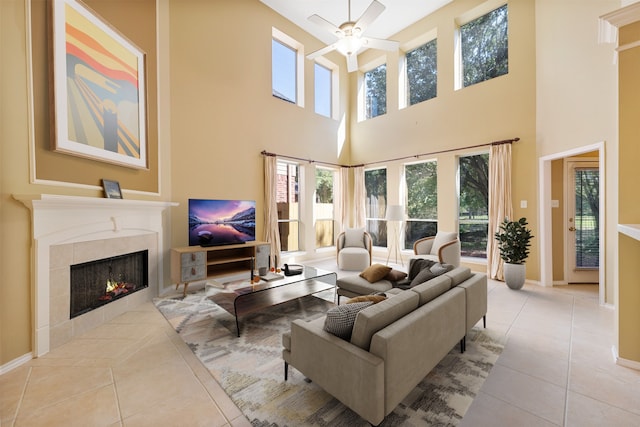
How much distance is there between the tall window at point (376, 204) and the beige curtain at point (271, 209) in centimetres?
262

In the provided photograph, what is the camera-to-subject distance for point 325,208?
674cm

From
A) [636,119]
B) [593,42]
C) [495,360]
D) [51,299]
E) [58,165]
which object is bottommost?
[495,360]

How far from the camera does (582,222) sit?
435 cm

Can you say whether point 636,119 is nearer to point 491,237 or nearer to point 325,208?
point 491,237

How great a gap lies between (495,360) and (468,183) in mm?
3861

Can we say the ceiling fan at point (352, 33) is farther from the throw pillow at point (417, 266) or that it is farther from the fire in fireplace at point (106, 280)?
the fire in fireplace at point (106, 280)

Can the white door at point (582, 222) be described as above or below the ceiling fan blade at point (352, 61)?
below

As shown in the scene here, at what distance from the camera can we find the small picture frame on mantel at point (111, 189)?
294cm

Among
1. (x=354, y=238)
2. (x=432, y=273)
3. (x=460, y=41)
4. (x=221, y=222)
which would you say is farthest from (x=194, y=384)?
(x=460, y=41)

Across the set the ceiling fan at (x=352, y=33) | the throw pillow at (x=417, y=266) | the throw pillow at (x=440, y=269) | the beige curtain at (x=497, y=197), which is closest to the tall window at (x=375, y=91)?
the beige curtain at (x=497, y=197)

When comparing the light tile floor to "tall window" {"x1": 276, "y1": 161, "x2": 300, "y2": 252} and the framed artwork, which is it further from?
"tall window" {"x1": 276, "y1": 161, "x2": 300, "y2": 252}

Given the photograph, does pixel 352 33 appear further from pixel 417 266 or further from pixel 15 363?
pixel 15 363

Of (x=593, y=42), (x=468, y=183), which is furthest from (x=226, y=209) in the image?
(x=593, y=42)

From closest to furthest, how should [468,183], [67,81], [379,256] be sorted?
[67,81] < [468,183] < [379,256]
